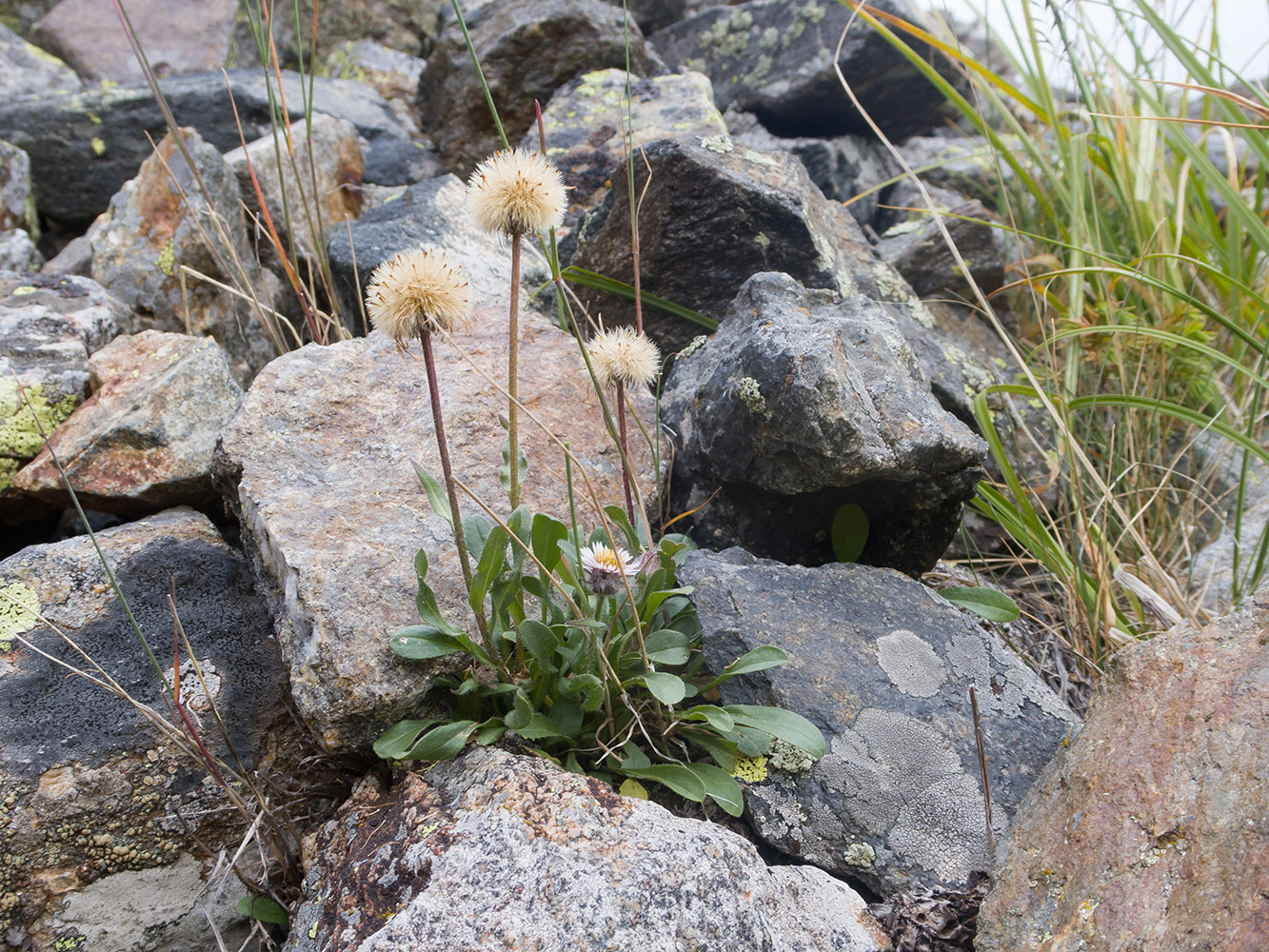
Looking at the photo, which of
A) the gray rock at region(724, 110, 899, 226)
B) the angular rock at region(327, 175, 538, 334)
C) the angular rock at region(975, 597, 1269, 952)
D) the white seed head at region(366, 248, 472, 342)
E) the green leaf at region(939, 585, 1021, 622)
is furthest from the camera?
the gray rock at region(724, 110, 899, 226)

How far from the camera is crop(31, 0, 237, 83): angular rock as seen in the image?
609cm

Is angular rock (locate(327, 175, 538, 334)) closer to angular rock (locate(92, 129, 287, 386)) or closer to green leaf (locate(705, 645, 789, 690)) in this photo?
angular rock (locate(92, 129, 287, 386))

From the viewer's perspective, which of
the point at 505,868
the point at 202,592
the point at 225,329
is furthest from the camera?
the point at 225,329

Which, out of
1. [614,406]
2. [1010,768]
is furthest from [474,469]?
[1010,768]

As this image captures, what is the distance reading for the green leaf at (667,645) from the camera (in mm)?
1849

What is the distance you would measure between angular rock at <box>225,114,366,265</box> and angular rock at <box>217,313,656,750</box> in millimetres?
1150

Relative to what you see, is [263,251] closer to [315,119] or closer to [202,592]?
[315,119]

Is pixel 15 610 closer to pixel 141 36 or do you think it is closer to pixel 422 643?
pixel 422 643

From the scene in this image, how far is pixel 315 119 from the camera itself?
13.5 ft

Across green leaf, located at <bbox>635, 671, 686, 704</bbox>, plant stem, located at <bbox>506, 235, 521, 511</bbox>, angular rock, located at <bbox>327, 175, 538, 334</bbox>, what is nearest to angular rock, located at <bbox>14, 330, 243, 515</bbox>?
Result: angular rock, located at <bbox>327, 175, 538, 334</bbox>

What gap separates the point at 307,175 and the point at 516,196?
2.69 metres

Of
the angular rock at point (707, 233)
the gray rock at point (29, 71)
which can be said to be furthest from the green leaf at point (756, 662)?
the gray rock at point (29, 71)

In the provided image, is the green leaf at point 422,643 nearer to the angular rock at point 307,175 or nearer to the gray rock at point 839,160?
the angular rock at point 307,175

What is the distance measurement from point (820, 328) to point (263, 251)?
2682 mm
